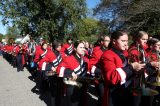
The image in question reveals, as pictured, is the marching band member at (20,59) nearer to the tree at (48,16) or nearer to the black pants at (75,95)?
the tree at (48,16)

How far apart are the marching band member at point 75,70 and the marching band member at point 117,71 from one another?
4.90 ft

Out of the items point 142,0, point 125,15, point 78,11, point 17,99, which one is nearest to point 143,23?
point 142,0

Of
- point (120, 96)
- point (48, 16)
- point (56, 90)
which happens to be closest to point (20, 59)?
point (48, 16)

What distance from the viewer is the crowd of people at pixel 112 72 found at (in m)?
4.61

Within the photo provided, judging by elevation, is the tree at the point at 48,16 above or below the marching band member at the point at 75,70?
above

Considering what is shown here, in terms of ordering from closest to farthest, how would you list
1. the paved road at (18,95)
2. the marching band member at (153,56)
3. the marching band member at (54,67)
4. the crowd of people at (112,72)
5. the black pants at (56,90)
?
1. the crowd of people at (112,72)
2. the marching band member at (153,56)
3. the black pants at (56,90)
4. the marching band member at (54,67)
5. the paved road at (18,95)

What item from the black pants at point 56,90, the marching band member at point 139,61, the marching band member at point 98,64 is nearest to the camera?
the marching band member at point 139,61

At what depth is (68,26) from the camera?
14.7 m

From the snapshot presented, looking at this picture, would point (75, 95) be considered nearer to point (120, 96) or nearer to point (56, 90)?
point (56, 90)

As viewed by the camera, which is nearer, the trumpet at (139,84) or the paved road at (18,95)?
the trumpet at (139,84)

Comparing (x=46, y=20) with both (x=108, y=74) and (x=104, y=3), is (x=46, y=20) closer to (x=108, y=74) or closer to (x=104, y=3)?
(x=108, y=74)

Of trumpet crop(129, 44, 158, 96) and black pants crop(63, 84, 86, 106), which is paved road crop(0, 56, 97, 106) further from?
trumpet crop(129, 44, 158, 96)

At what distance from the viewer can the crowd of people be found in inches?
181

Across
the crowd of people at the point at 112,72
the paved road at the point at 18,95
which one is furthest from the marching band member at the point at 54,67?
the paved road at the point at 18,95
